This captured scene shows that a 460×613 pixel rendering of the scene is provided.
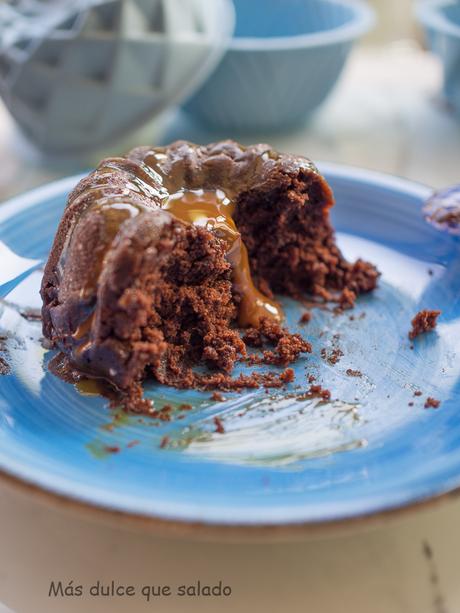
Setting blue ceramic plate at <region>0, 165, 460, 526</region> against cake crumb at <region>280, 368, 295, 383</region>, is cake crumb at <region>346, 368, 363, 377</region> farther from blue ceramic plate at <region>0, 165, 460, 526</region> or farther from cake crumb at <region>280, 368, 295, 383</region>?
cake crumb at <region>280, 368, 295, 383</region>

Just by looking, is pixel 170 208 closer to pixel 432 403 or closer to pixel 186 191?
pixel 186 191

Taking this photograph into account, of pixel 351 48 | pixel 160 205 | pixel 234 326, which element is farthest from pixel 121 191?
pixel 351 48

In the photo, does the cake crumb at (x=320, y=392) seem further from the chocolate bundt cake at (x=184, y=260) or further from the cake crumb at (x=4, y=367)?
the cake crumb at (x=4, y=367)

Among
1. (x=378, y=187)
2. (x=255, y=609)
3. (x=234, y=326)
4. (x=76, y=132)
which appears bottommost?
(x=255, y=609)

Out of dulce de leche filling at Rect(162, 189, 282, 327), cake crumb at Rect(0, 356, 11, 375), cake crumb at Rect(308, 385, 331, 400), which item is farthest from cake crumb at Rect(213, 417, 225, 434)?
cake crumb at Rect(0, 356, 11, 375)

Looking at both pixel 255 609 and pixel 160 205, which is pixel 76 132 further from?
pixel 255 609

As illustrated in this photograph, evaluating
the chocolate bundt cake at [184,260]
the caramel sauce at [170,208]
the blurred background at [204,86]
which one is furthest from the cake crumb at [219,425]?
the blurred background at [204,86]
